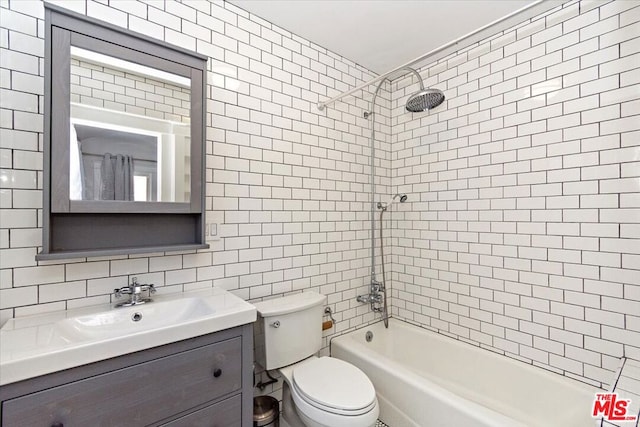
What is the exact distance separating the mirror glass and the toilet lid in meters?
1.16

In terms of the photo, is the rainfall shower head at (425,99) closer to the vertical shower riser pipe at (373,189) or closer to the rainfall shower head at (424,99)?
the rainfall shower head at (424,99)

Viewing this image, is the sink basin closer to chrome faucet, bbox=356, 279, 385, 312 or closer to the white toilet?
the white toilet


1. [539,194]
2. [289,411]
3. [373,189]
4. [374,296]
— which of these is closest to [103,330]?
[289,411]

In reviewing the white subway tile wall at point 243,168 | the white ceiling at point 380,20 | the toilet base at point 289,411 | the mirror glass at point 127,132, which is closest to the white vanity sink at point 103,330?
the white subway tile wall at point 243,168

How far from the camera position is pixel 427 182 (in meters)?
2.41

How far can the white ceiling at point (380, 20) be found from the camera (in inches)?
69.5

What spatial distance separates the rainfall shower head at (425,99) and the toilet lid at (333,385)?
1651mm

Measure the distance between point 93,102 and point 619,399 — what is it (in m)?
2.59

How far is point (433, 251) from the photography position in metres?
2.37

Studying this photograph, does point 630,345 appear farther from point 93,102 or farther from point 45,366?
point 93,102

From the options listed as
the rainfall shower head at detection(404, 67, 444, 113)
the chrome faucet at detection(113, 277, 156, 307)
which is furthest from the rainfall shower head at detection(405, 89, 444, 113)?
the chrome faucet at detection(113, 277, 156, 307)

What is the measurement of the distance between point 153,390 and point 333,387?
0.85 meters

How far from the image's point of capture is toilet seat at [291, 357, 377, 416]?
54.6 inches

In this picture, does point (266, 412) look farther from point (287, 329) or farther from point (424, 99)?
point (424, 99)
